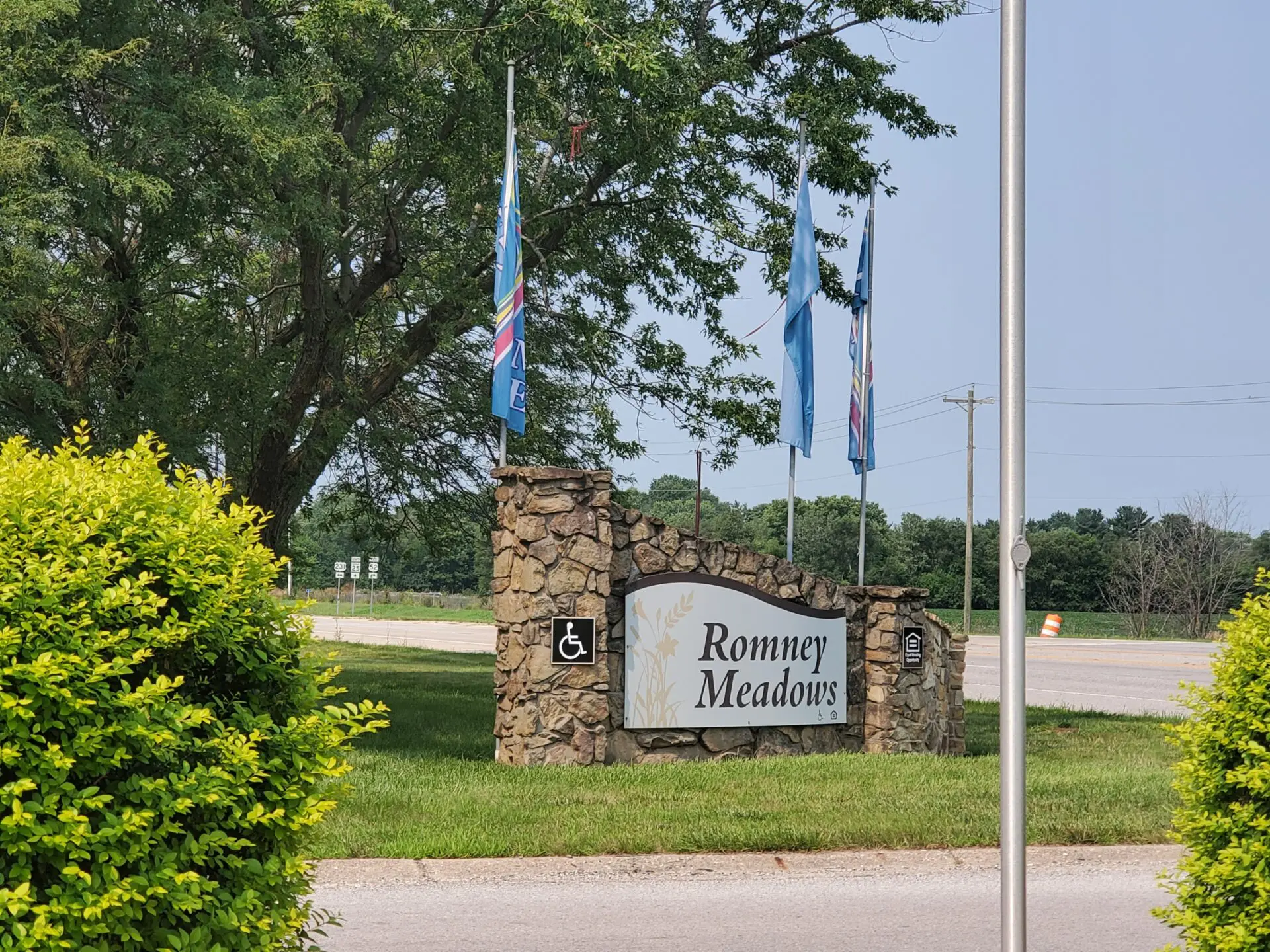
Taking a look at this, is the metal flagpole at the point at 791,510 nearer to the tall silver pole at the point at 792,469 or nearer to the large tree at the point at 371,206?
the tall silver pole at the point at 792,469

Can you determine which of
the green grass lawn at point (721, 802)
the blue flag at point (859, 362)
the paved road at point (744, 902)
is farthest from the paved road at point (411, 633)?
the paved road at point (744, 902)

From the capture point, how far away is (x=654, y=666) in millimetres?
12109

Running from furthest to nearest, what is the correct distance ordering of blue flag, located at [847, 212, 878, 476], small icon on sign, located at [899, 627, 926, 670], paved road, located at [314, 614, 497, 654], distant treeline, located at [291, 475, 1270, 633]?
distant treeline, located at [291, 475, 1270, 633] < paved road, located at [314, 614, 497, 654] < blue flag, located at [847, 212, 878, 476] < small icon on sign, located at [899, 627, 926, 670]

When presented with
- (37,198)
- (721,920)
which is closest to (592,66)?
(37,198)

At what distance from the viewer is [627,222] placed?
18094 millimetres

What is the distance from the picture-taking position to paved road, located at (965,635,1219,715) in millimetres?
21625

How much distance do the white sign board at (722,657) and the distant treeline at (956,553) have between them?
10.4m

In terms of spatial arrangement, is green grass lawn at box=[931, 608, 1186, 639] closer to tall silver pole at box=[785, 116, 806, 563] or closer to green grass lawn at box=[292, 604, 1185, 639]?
green grass lawn at box=[292, 604, 1185, 639]

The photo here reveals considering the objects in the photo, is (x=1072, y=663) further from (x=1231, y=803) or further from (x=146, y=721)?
(x=146, y=721)

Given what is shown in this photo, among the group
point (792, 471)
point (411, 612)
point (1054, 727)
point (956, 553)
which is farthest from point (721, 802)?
point (956, 553)

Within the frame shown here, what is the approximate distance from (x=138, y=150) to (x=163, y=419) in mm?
3049

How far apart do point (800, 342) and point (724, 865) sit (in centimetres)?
845

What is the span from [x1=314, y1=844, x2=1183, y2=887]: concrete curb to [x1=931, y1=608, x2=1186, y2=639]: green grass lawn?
4573 cm

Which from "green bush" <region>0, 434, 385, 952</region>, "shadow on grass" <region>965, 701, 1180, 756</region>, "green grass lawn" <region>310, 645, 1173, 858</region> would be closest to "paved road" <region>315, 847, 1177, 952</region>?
"green grass lawn" <region>310, 645, 1173, 858</region>
